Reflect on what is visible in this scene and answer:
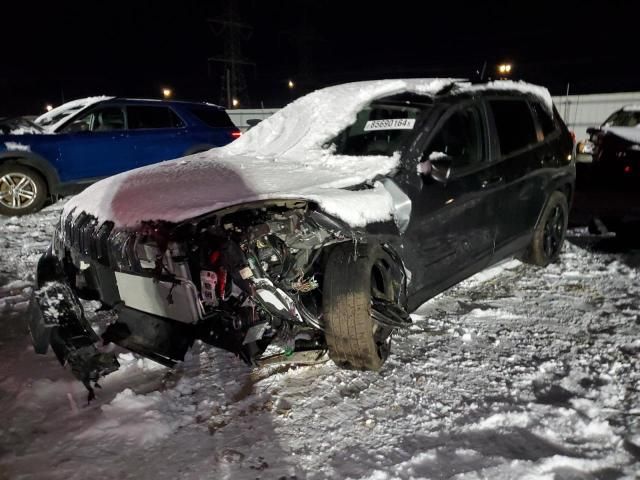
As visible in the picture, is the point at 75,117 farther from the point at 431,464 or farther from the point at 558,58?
the point at 558,58

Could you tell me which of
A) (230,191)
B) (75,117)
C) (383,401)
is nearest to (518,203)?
(383,401)

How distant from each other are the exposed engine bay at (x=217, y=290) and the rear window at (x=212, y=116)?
5.61m

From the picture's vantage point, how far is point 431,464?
2.18 m

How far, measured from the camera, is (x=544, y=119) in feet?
15.4

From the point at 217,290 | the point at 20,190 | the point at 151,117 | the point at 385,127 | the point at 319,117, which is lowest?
the point at 217,290

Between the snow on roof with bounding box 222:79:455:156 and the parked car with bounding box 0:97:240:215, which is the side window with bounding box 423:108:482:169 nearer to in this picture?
the snow on roof with bounding box 222:79:455:156

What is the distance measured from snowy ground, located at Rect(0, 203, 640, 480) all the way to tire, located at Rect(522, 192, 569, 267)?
1087mm

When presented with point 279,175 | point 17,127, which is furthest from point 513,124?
point 17,127

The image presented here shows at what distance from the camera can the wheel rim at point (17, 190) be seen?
6.80 m

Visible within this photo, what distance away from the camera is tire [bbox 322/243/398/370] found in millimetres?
2707

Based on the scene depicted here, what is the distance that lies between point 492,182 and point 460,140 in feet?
1.44

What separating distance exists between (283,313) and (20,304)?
2.62 meters

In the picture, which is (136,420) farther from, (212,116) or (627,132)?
(627,132)

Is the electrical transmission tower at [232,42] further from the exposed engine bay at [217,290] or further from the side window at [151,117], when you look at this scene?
the exposed engine bay at [217,290]
